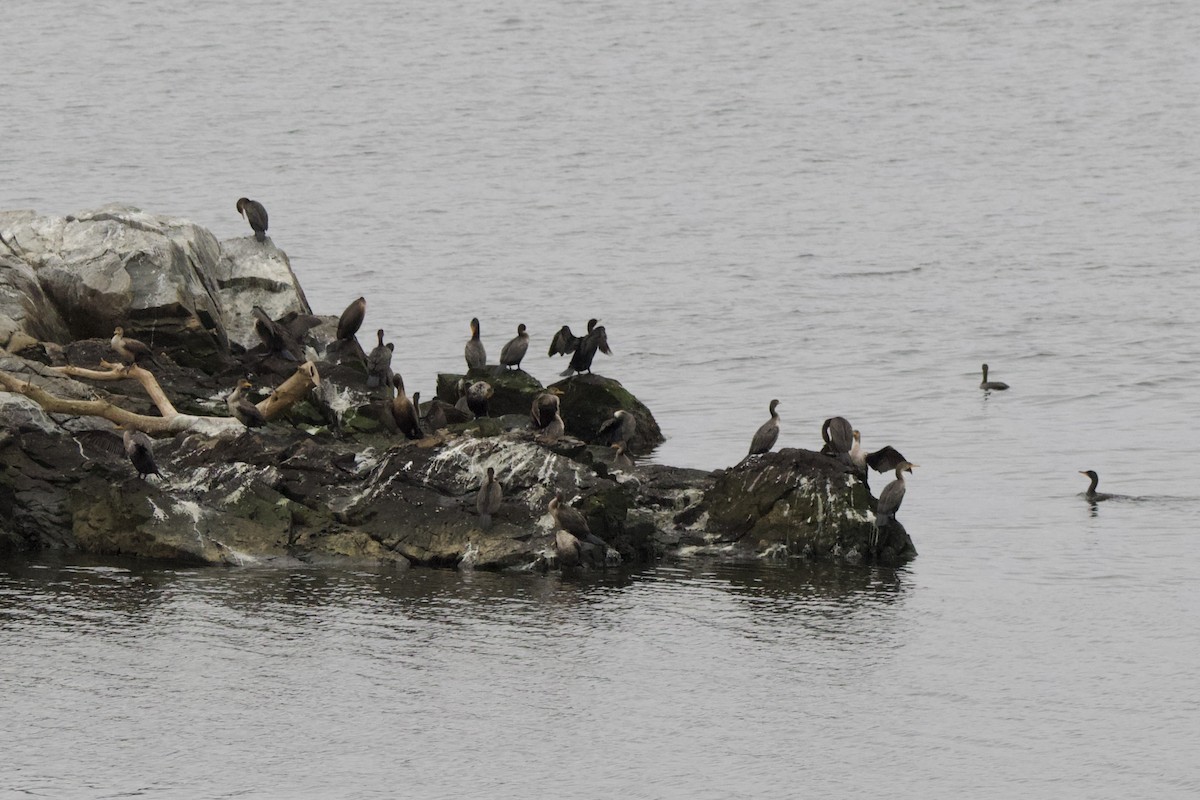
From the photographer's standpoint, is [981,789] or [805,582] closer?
[981,789]

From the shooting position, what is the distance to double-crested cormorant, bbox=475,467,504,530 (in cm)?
1911

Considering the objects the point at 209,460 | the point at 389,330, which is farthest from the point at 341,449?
the point at 389,330

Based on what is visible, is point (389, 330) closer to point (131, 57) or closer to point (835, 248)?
point (835, 248)

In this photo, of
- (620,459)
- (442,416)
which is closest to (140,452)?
(442,416)

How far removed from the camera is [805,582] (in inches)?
741

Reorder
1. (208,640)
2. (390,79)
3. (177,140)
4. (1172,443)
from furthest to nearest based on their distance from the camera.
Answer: (390,79) < (177,140) < (1172,443) < (208,640)

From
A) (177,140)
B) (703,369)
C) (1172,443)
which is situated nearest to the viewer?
(1172,443)

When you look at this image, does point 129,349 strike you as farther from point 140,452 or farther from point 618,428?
point 618,428

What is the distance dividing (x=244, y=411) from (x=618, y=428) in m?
4.75

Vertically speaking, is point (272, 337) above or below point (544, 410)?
above

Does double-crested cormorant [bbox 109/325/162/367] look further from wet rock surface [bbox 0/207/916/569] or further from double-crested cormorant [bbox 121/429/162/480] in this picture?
double-crested cormorant [bbox 121/429/162/480]

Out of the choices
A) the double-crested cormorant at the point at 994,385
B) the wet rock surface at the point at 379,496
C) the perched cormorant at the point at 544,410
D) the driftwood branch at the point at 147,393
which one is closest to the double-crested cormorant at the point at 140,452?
the wet rock surface at the point at 379,496

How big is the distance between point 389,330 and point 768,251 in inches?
566

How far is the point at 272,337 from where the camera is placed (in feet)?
77.8
